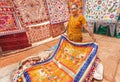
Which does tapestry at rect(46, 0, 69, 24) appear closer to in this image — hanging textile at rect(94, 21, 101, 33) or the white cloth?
hanging textile at rect(94, 21, 101, 33)

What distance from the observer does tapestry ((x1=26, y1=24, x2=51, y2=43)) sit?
294 centimetres

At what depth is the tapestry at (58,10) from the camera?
330cm

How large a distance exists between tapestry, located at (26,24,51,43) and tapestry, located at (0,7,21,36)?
288mm

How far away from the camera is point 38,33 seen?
3072mm

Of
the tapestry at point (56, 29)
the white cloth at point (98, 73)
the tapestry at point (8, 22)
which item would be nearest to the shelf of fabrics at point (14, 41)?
the tapestry at point (8, 22)

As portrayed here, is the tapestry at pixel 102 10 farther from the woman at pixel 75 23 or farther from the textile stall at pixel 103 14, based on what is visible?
the woman at pixel 75 23

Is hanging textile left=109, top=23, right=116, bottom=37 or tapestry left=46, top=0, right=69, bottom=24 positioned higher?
tapestry left=46, top=0, right=69, bottom=24

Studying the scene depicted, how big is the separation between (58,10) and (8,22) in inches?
53.8

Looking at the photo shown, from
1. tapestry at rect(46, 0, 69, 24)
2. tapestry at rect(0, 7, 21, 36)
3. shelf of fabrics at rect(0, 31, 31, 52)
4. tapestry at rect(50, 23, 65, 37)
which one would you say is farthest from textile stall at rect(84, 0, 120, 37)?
tapestry at rect(0, 7, 21, 36)

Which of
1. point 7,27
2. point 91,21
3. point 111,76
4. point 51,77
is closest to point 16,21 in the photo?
point 7,27

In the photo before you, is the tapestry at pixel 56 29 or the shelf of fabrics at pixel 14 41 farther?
the tapestry at pixel 56 29

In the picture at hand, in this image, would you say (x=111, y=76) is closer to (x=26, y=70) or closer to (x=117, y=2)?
(x=26, y=70)

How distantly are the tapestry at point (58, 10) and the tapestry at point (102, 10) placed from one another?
1.85ft

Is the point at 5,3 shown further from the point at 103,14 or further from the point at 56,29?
the point at 103,14
